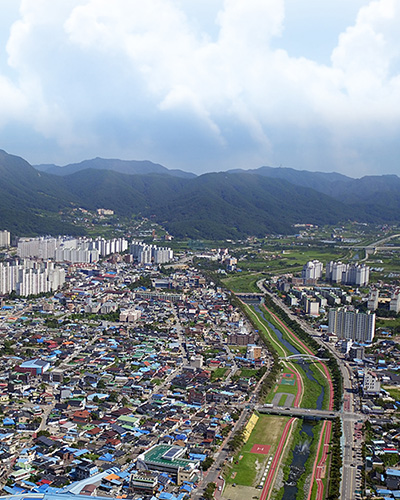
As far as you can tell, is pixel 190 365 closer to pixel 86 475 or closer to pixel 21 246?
pixel 86 475

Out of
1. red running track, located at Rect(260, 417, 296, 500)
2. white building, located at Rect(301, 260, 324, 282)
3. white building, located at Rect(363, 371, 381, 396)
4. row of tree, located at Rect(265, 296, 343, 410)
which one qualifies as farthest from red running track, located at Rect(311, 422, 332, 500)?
white building, located at Rect(301, 260, 324, 282)

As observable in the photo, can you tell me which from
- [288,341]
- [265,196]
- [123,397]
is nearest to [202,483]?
[123,397]

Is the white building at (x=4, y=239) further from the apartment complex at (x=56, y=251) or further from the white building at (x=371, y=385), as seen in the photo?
the white building at (x=371, y=385)

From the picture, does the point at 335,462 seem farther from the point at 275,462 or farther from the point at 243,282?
the point at 243,282

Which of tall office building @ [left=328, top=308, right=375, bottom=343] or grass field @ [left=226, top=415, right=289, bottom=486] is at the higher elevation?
tall office building @ [left=328, top=308, right=375, bottom=343]

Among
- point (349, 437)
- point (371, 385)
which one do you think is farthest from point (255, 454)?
point (371, 385)

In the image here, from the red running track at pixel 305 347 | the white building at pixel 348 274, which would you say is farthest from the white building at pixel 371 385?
the white building at pixel 348 274

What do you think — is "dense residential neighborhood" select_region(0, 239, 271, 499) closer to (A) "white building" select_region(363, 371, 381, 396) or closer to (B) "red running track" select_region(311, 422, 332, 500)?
(B) "red running track" select_region(311, 422, 332, 500)
